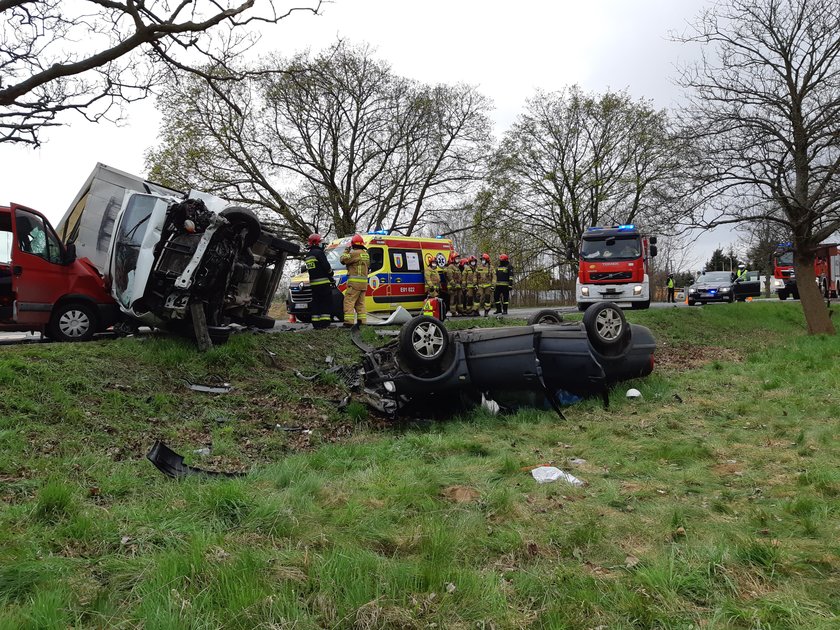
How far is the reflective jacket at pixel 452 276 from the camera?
15438 millimetres

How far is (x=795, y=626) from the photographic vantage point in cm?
207

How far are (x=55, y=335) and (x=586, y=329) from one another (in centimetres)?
728

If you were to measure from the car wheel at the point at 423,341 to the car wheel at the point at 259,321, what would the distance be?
11.4 feet

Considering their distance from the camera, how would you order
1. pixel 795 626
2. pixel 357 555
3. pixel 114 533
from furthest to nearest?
pixel 114 533 → pixel 357 555 → pixel 795 626

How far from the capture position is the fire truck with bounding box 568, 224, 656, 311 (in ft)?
53.7

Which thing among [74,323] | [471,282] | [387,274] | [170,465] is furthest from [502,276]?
[170,465]

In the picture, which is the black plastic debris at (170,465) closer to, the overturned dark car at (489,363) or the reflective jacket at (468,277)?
the overturned dark car at (489,363)

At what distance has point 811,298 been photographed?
1404 cm

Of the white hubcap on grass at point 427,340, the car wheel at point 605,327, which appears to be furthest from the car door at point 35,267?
the car wheel at point 605,327

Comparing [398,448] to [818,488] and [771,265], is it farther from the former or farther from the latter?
[771,265]

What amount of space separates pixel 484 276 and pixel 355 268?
6.06 meters

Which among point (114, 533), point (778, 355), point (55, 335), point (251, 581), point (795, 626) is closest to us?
point (795, 626)

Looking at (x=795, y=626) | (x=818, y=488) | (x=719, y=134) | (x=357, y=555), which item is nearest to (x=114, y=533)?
(x=357, y=555)

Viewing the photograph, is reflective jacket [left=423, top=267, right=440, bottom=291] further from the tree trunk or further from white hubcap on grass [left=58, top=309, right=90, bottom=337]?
the tree trunk
